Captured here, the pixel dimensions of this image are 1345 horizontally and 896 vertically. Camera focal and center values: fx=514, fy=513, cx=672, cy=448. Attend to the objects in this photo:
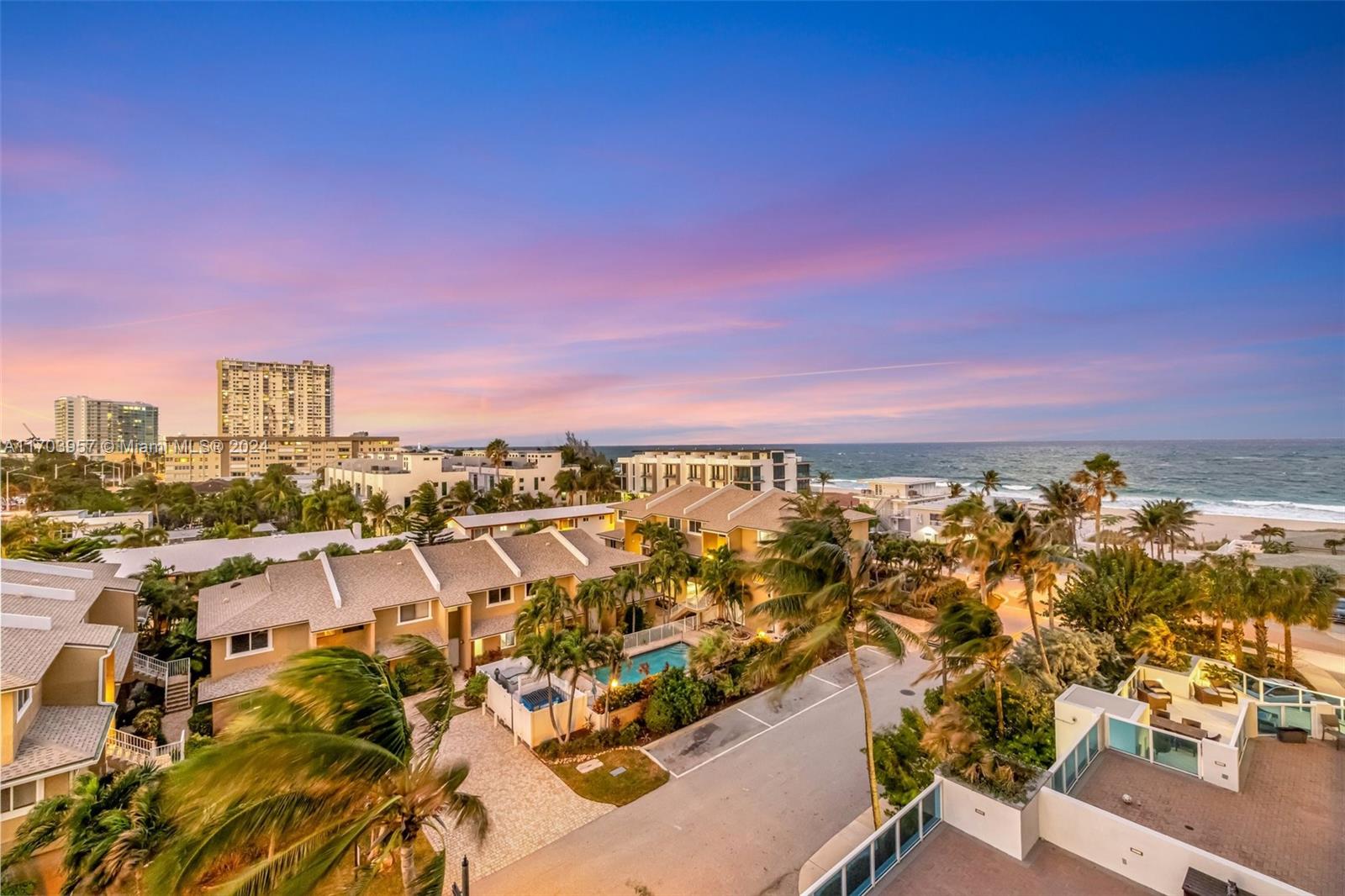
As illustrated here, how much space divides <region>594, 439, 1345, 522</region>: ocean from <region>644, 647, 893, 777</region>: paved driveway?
77.4 metres

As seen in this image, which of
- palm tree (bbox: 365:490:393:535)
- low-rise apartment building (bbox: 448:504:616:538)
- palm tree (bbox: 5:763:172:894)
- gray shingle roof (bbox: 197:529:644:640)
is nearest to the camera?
palm tree (bbox: 5:763:172:894)

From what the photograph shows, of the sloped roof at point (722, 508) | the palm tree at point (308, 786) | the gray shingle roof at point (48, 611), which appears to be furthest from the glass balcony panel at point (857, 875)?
the gray shingle roof at point (48, 611)

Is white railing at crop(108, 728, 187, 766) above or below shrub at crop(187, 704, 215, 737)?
above

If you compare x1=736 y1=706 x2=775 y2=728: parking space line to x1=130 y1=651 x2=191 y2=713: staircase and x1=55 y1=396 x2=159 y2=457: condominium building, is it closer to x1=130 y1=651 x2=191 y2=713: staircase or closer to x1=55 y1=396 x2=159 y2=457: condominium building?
x1=130 y1=651 x2=191 y2=713: staircase

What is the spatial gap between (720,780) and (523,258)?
3067 centimetres

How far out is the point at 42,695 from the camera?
1431 centimetres

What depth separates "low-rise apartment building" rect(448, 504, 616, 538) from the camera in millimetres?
39250

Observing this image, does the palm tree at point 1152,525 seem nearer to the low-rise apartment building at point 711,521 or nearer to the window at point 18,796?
the low-rise apartment building at point 711,521

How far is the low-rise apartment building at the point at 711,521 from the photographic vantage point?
96.9 feet

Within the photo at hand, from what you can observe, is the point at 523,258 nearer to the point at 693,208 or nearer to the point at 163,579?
the point at 693,208

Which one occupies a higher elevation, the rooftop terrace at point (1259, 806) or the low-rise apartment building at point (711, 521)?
the low-rise apartment building at point (711, 521)

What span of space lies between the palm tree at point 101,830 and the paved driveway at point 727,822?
6342mm

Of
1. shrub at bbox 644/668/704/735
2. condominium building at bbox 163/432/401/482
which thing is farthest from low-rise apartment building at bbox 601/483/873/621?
condominium building at bbox 163/432/401/482

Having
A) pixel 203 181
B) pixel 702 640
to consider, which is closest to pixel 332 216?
pixel 203 181
